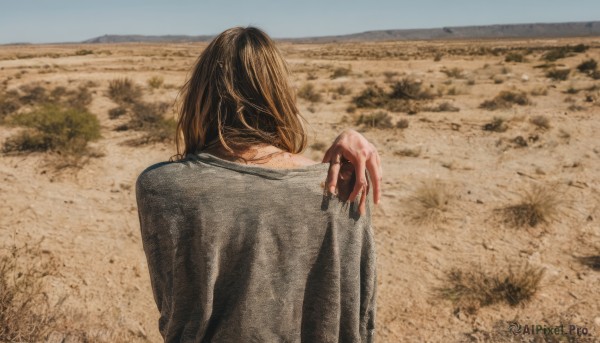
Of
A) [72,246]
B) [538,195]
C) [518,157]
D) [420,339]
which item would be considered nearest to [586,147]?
[518,157]

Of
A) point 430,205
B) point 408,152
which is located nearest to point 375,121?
point 408,152

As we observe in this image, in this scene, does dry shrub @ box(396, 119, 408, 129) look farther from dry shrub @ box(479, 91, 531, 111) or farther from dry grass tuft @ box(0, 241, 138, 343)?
dry grass tuft @ box(0, 241, 138, 343)

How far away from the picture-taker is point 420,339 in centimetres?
348

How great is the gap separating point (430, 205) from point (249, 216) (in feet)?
15.2

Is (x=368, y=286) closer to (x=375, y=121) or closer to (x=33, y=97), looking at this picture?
Answer: (x=375, y=121)

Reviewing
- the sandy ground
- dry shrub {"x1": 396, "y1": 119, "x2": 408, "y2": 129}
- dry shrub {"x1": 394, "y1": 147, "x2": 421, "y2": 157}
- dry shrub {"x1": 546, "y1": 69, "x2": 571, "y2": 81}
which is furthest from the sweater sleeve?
dry shrub {"x1": 546, "y1": 69, "x2": 571, "y2": 81}

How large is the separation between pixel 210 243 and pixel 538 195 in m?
5.07

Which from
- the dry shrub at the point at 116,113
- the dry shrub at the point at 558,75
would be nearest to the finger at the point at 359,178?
the dry shrub at the point at 116,113

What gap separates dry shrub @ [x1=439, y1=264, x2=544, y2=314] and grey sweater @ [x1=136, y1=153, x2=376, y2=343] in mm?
2732

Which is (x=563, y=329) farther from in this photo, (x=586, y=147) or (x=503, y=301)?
(x=586, y=147)

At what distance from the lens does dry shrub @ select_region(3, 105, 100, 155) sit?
738cm

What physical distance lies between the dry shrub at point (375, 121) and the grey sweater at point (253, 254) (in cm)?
817

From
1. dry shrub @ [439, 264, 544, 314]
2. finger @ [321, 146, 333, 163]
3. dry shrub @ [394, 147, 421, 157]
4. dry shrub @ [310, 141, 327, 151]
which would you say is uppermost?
finger @ [321, 146, 333, 163]

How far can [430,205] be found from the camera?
214 inches
